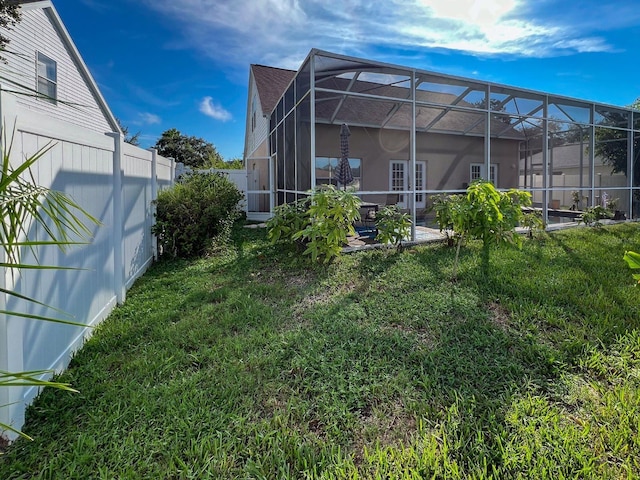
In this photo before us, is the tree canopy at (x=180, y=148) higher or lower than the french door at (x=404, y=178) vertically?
higher

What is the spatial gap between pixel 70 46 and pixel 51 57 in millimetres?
1260

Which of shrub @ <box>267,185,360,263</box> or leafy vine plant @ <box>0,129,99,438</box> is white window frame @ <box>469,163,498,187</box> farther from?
leafy vine plant @ <box>0,129,99,438</box>

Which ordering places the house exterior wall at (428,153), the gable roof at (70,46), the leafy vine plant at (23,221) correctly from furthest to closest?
the house exterior wall at (428,153)
the gable roof at (70,46)
the leafy vine plant at (23,221)

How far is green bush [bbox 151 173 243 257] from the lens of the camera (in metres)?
5.93

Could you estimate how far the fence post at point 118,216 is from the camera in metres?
3.82

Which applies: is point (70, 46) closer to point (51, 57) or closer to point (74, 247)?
point (51, 57)

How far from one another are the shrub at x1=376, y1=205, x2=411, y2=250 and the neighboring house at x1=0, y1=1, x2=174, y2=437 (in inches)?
148

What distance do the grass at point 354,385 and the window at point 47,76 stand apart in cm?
935

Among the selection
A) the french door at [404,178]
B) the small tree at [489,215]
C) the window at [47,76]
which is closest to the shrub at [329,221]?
the small tree at [489,215]

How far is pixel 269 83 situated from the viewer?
14586 mm

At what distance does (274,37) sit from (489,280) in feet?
33.5

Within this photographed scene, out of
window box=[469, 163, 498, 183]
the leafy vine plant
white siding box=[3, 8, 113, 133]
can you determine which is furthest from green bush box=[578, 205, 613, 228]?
white siding box=[3, 8, 113, 133]

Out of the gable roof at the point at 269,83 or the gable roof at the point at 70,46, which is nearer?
the gable roof at the point at 70,46

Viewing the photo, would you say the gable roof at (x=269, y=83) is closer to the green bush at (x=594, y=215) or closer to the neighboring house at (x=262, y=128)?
the neighboring house at (x=262, y=128)
